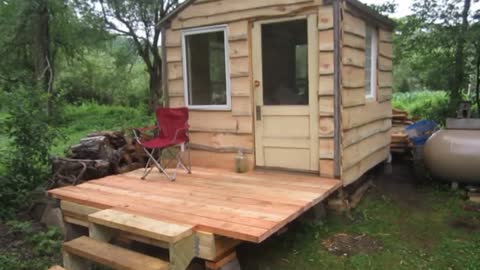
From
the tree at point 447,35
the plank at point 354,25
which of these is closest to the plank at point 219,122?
the plank at point 354,25

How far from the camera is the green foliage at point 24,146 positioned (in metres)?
4.19

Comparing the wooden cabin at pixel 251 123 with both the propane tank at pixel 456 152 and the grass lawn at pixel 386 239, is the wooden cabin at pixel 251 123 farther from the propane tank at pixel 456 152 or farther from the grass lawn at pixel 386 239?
the propane tank at pixel 456 152

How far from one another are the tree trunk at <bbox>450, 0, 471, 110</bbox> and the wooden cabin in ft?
9.17

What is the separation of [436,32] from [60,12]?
392 inches

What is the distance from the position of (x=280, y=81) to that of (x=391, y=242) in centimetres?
193

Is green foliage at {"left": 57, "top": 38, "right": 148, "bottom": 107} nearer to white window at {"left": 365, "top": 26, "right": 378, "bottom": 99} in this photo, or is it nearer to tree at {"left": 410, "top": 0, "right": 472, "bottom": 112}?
tree at {"left": 410, "top": 0, "right": 472, "bottom": 112}

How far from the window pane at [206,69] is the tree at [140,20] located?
8267mm

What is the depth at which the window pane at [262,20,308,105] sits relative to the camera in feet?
13.2

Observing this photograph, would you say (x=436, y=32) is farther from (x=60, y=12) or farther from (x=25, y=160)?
(x=60, y=12)

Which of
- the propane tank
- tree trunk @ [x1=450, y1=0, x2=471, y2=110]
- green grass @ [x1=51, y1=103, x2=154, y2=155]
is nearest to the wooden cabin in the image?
the propane tank

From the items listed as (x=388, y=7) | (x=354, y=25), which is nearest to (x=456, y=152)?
(x=354, y=25)

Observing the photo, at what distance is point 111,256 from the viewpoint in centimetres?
261

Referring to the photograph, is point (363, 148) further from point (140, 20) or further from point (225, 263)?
point (140, 20)

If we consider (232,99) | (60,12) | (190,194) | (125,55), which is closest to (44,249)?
(190,194)
